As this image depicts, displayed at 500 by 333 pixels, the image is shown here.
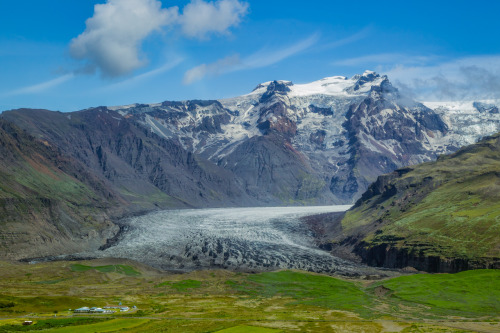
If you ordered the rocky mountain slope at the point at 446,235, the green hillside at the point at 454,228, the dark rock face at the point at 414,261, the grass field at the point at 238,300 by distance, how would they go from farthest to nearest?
the green hillside at the point at 454,228 < the rocky mountain slope at the point at 446,235 < the dark rock face at the point at 414,261 < the grass field at the point at 238,300

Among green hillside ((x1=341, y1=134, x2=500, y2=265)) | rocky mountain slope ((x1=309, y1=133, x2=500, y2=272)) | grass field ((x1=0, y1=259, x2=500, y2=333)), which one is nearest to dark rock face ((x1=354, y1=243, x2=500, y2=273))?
rocky mountain slope ((x1=309, y1=133, x2=500, y2=272))

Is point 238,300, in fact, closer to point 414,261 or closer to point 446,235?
point 414,261

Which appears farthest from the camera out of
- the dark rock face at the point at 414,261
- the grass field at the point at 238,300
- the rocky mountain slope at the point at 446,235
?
the rocky mountain slope at the point at 446,235

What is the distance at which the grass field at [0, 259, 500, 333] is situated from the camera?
70.2 m

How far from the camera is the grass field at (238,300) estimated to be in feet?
230

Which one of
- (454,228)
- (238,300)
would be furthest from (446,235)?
(238,300)

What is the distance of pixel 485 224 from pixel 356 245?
59.1 m

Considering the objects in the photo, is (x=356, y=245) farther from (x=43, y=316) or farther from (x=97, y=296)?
(x=43, y=316)

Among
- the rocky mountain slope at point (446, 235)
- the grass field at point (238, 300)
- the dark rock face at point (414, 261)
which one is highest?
the rocky mountain slope at point (446, 235)

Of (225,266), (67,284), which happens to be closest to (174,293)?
(67,284)

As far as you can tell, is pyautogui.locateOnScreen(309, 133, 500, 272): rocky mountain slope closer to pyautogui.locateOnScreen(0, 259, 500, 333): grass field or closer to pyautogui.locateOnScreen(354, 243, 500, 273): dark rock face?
pyautogui.locateOnScreen(354, 243, 500, 273): dark rock face

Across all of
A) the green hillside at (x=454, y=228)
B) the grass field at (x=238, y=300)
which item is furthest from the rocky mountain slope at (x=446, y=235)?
the grass field at (x=238, y=300)

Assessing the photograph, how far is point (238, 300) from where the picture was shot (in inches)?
3920

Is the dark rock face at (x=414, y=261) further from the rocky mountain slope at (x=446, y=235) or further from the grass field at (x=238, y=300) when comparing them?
the grass field at (x=238, y=300)
